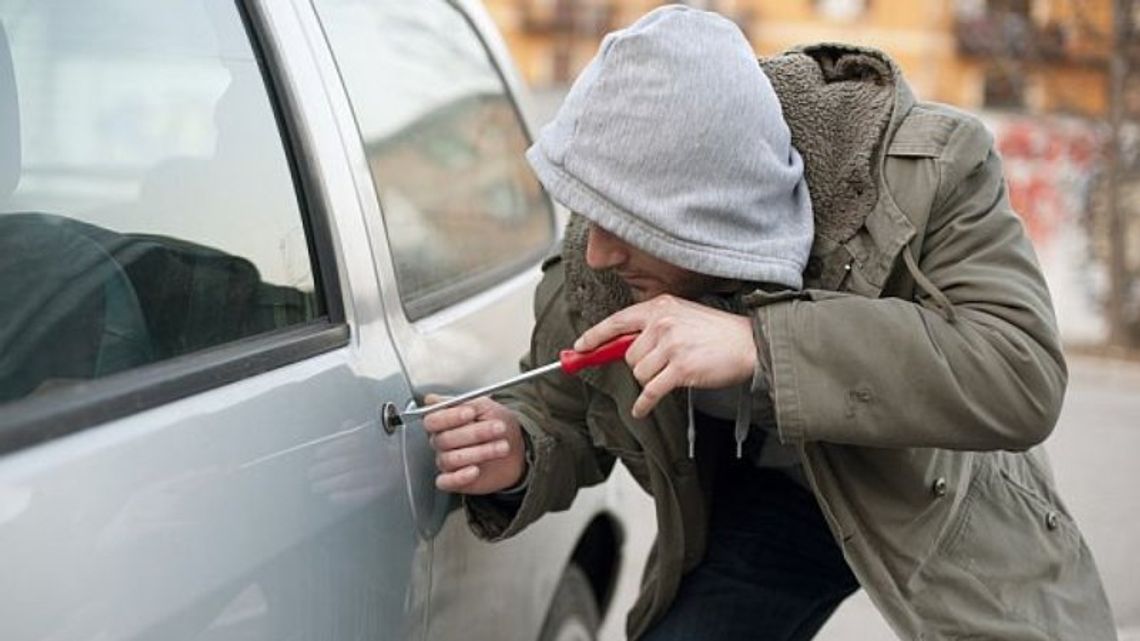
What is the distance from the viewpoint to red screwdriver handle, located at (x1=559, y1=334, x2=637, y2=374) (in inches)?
81.7

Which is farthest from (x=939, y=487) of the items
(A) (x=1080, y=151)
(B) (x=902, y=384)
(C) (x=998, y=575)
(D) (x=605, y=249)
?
(A) (x=1080, y=151)

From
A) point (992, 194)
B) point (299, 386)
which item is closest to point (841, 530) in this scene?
point (992, 194)

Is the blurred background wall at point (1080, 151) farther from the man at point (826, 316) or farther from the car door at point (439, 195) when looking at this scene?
the man at point (826, 316)

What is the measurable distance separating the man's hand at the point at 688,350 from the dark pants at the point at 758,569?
22.3 inches

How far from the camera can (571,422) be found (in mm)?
2500

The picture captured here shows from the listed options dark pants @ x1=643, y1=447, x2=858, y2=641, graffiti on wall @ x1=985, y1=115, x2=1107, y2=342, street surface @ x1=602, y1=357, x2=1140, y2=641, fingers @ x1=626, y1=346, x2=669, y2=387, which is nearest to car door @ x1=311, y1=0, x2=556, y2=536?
fingers @ x1=626, y1=346, x2=669, y2=387

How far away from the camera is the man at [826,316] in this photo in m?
1.97

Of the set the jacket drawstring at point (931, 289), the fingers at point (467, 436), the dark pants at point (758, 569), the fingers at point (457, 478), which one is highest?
the jacket drawstring at point (931, 289)

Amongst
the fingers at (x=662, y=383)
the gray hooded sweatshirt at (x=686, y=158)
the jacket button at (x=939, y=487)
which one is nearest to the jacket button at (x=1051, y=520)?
the jacket button at (x=939, y=487)

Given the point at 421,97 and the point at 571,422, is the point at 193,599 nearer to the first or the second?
the point at 571,422

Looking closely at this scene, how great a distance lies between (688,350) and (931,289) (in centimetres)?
30

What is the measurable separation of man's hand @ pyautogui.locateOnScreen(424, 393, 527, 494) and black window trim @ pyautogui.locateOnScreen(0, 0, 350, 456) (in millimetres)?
201

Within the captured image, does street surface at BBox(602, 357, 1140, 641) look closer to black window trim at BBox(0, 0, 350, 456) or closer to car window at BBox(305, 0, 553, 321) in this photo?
car window at BBox(305, 0, 553, 321)

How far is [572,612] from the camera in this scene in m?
3.23
